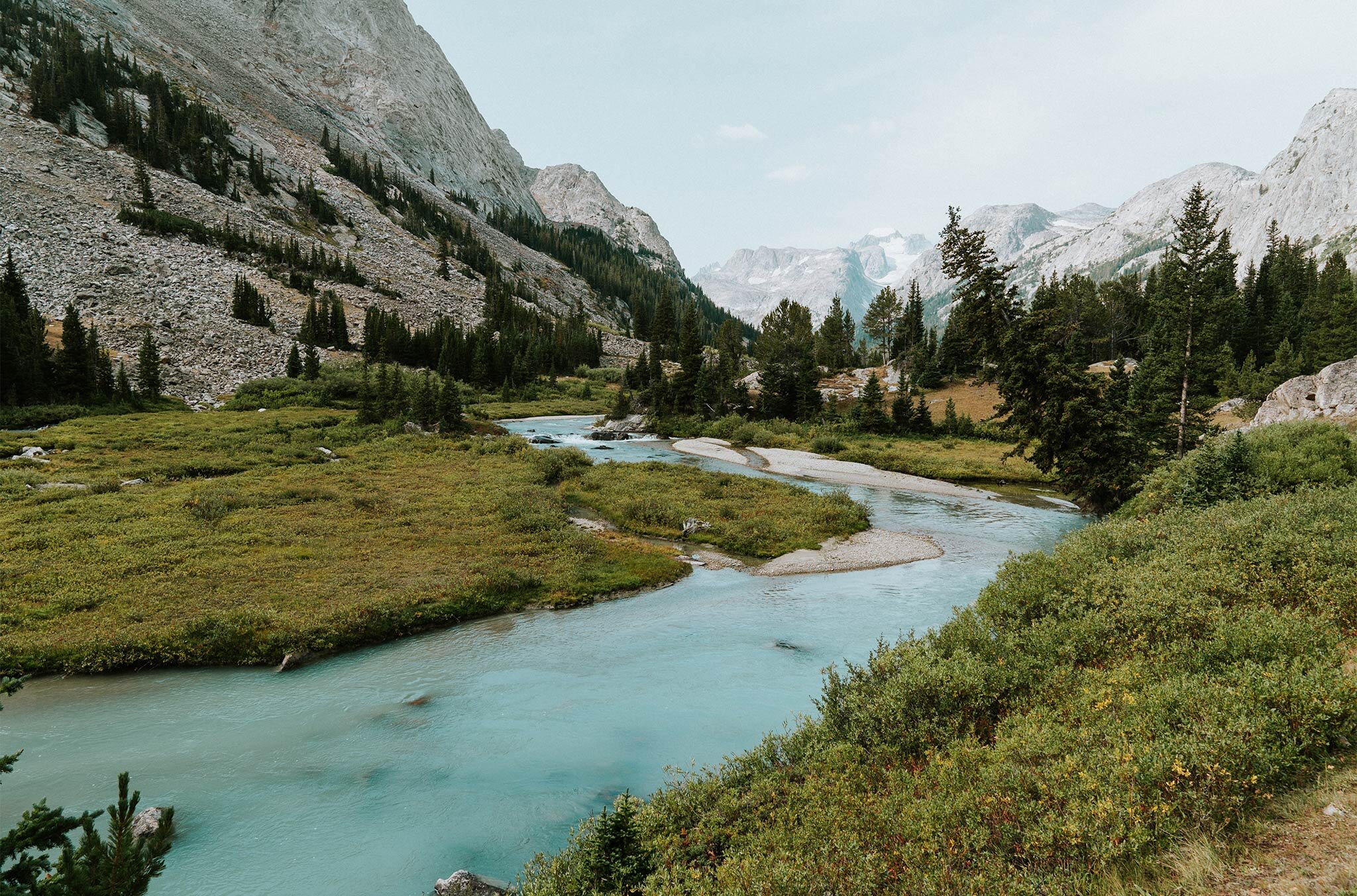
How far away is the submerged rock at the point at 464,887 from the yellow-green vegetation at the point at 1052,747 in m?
0.72

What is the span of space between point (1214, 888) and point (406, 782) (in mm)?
14364

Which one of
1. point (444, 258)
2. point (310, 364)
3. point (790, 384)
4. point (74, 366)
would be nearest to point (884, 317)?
point (790, 384)

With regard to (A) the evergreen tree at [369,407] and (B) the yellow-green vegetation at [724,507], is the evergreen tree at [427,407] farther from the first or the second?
(B) the yellow-green vegetation at [724,507]

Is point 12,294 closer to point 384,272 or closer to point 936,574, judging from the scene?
point 384,272

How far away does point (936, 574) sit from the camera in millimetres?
29078

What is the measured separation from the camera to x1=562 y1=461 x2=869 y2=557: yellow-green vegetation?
3488 centimetres

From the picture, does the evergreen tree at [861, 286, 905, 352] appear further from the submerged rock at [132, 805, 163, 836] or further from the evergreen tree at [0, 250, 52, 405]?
the submerged rock at [132, 805, 163, 836]

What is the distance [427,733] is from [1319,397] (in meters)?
58.1

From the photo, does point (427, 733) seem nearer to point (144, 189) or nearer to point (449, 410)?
point (449, 410)

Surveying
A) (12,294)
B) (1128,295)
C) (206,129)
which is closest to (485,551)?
(12,294)

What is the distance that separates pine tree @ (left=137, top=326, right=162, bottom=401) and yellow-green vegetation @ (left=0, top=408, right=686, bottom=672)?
1065 inches

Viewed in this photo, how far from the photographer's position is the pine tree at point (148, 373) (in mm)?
71312

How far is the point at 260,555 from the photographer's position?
87.0ft

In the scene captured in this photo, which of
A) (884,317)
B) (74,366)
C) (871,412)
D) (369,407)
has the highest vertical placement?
(884,317)
